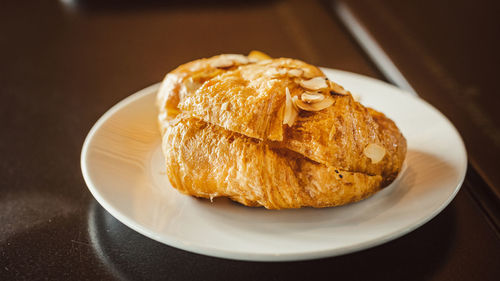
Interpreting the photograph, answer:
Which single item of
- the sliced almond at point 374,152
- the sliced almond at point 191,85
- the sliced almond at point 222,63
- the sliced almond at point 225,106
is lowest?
the sliced almond at point 374,152

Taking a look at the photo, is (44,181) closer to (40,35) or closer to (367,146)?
(367,146)

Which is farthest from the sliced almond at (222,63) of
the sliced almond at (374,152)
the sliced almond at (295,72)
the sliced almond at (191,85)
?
the sliced almond at (374,152)

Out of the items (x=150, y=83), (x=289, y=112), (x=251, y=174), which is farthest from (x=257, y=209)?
(x=150, y=83)

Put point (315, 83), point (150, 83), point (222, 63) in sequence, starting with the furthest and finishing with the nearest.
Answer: point (150, 83) → point (222, 63) → point (315, 83)

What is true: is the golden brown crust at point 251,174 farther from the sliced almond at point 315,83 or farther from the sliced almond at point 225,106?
the sliced almond at point 315,83

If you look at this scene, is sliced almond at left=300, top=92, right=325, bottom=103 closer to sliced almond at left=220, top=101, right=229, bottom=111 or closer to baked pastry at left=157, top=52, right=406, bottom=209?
baked pastry at left=157, top=52, right=406, bottom=209

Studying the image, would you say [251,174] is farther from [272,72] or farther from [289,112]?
[272,72]
